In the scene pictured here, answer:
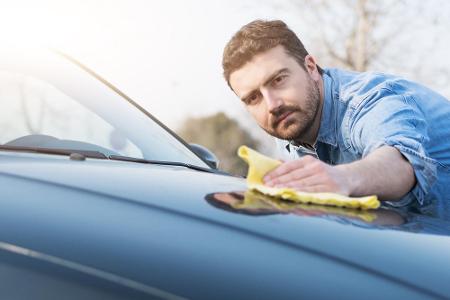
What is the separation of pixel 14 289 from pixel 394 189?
1270mm

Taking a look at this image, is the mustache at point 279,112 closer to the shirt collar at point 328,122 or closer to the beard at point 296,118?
the beard at point 296,118

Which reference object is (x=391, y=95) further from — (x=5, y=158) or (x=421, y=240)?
(x=5, y=158)

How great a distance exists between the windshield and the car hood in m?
0.53

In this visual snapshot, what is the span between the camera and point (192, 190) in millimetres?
1554

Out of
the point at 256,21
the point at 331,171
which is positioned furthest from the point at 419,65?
the point at 331,171

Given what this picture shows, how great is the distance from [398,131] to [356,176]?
20.2 inches

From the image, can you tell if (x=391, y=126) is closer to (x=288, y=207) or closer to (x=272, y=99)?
(x=272, y=99)

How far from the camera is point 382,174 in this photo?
2.04 metres

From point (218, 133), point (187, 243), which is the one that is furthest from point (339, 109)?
point (218, 133)

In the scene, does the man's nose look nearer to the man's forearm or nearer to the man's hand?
the man's forearm

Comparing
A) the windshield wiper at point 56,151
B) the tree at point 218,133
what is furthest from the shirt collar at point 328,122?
the tree at point 218,133

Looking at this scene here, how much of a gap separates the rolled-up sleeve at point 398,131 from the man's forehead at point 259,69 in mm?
344

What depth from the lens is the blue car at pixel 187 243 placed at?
1137 mm

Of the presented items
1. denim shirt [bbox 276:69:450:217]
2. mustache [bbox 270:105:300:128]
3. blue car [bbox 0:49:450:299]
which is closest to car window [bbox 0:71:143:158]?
blue car [bbox 0:49:450:299]
